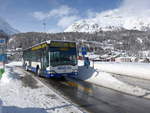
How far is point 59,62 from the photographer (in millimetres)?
16641

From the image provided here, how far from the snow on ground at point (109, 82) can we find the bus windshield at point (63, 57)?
2117 mm

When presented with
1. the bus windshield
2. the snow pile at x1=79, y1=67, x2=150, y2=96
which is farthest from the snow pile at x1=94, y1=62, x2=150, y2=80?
the bus windshield

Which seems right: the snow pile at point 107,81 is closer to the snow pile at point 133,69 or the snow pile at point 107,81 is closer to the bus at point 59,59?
the bus at point 59,59

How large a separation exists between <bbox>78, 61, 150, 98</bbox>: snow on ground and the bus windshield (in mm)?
2117

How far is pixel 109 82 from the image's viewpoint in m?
14.4

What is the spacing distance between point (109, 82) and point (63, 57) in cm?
472

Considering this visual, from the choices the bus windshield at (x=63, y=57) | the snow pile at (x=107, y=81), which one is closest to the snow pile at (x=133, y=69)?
the snow pile at (x=107, y=81)

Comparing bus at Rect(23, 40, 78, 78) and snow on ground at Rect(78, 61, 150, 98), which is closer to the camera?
snow on ground at Rect(78, 61, 150, 98)

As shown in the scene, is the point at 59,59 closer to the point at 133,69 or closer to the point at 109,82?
the point at 109,82

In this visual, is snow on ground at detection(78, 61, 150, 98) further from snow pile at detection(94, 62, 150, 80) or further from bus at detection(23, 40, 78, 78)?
snow pile at detection(94, 62, 150, 80)

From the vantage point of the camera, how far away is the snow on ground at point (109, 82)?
11154 millimetres

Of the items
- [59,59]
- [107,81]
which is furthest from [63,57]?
[107,81]

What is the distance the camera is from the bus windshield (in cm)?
1654

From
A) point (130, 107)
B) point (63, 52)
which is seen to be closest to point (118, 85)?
point (130, 107)
